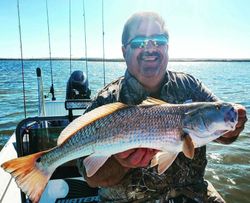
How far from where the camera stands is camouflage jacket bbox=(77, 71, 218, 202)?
116 inches

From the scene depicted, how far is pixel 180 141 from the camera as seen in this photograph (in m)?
2.46

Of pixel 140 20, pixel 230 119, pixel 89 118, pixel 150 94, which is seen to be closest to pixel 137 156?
pixel 89 118

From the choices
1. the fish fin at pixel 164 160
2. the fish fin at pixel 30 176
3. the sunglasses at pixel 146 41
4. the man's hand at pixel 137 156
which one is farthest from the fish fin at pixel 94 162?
the sunglasses at pixel 146 41

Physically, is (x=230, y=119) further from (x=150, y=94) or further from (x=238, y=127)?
(x=150, y=94)

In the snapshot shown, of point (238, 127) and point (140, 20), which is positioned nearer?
point (238, 127)

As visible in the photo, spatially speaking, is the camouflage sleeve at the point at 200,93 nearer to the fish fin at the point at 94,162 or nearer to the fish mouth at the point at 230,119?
the fish mouth at the point at 230,119

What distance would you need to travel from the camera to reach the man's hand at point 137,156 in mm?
2527

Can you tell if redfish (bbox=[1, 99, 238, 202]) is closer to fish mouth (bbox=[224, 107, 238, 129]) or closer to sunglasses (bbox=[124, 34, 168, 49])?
fish mouth (bbox=[224, 107, 238, 129])

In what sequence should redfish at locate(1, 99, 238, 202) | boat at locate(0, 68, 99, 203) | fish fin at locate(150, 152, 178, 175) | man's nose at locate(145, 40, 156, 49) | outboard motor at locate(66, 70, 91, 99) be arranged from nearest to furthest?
redfish at locate(1, 99, 238, 202) < fish fin at locate(150, 152, 178, 175) < man's nose at locate(145, 40, 156, 49) < boat at locate(0, 68, 99, 203) < outboard motor at locate(66, 70, 91, 99)

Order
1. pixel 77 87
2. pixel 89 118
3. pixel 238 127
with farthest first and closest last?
pixel 77 87
pixel 238 127
pixel 89 118

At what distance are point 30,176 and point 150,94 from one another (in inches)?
52.6

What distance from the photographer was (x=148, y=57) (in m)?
3.12

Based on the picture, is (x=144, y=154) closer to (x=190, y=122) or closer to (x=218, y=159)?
(x=190, y=122)

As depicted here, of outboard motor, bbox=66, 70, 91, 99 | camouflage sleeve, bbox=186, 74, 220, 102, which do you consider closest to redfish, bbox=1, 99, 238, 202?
camouflage sleeve, bbox=186, 74, 220, 102
